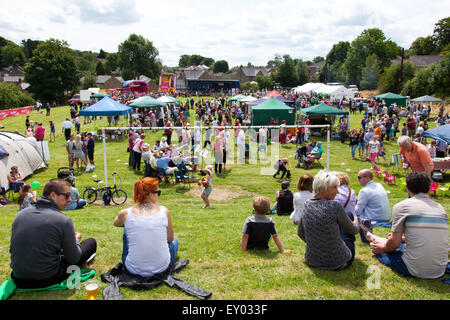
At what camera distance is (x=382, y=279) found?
155 inches

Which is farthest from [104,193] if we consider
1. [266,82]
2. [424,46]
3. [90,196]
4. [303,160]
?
[424,46]

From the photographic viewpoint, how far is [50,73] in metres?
55.8

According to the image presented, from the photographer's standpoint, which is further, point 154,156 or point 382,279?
point 154,156

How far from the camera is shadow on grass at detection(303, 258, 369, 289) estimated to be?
3.84 metres

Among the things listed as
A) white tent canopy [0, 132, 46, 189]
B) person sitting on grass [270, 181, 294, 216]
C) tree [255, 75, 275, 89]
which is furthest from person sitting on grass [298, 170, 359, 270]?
tree [255, 75, 275, 89]

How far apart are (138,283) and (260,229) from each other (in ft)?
6.30

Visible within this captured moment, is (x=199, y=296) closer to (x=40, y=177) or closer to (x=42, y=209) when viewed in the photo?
(x=42, y=209)

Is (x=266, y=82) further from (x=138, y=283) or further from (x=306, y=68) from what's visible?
(x=138, y=283)

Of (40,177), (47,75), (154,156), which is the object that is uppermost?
(47,75)

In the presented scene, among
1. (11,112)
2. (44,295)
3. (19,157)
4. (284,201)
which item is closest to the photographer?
(44,295)

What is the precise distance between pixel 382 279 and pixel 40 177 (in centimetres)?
1420
